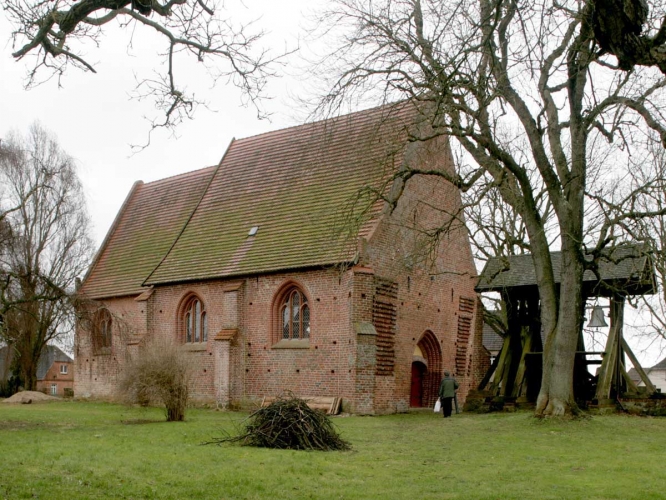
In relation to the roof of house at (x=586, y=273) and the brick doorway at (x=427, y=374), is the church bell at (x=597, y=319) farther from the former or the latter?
the brick doorway at (x=427, y=374)

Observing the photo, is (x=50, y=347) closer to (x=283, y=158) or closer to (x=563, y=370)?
(x=283, y=158)

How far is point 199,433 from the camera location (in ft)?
54.6

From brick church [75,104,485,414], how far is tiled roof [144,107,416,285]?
0.20ft

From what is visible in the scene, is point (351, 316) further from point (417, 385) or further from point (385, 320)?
point (417, 385)

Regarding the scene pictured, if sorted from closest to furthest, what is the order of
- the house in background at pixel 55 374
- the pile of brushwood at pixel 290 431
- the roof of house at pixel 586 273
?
the pile of brushwood at pixel 290 431
the roof of house at pixel 586 273
the house in background at pixel 55 374

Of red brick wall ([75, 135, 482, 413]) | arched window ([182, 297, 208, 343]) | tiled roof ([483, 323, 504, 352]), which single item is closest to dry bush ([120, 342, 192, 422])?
red brick wall ([75, 135, 482, 413])

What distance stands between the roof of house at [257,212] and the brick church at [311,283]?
0.20ft

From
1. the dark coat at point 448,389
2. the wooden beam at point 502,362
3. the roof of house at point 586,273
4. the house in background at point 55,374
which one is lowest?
the house in background at point 55,374

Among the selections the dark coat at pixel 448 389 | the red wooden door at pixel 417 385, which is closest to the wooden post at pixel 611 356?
the dark coat at pixel 448 389

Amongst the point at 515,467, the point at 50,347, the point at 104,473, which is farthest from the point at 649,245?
the point at 50,347

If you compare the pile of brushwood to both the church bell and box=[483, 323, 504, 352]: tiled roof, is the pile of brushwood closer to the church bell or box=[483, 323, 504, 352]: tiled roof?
the church bell

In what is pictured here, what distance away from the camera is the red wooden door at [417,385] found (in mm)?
27766

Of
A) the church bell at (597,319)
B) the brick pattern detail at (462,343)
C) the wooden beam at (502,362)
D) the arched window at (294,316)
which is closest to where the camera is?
the church bell at (597,319)

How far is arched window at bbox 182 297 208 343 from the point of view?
2922cm
